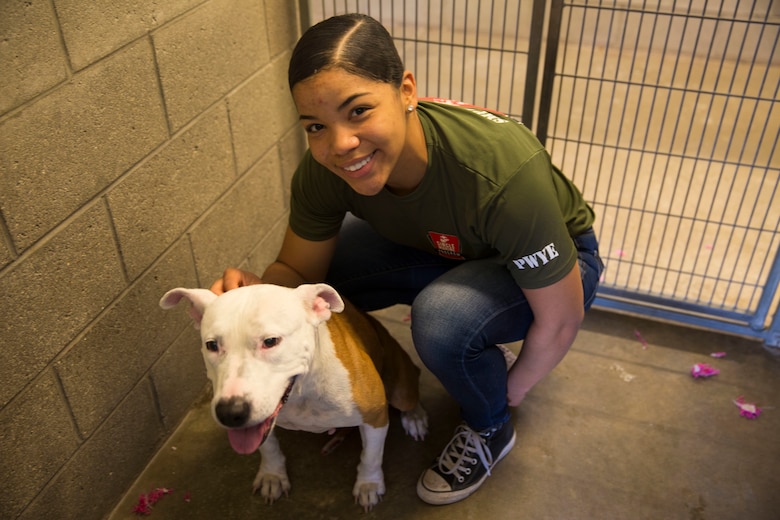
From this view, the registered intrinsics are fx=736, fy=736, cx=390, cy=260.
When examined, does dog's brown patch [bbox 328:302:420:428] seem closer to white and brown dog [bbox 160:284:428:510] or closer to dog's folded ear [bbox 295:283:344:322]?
white and brown dog [bbox 160:284:428:510]

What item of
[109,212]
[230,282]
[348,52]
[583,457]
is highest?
[348,52]

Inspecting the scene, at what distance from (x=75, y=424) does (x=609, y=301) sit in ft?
5.67

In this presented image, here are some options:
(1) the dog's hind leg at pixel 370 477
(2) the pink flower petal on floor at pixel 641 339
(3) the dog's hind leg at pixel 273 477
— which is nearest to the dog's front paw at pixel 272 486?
(3) the dog's hind leg at pixel 273 477

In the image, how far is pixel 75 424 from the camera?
174cm

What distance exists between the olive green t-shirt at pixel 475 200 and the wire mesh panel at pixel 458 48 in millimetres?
709

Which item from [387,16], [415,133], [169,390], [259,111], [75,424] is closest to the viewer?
[415,133]

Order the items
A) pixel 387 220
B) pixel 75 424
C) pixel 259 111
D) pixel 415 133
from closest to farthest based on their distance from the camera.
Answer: pixel 415 133 → pixel 75 424 → pixel 387 220 → pixel 259 111

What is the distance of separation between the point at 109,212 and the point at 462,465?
110cm

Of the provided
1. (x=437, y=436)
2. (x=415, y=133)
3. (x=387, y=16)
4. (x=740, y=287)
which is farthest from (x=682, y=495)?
(x=387, y=16)

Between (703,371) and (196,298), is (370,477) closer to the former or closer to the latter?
(196,298)

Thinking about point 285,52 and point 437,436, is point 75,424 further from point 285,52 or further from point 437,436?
point 285,52

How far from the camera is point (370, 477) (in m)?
1.92

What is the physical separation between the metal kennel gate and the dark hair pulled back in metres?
0.84

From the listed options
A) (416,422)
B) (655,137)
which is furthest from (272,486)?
(655,137)
